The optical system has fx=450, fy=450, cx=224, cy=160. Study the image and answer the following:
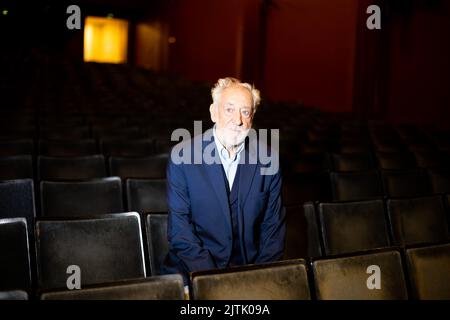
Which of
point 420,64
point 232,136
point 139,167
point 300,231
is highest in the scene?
point 420,64

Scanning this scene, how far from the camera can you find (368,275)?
0.74 metres

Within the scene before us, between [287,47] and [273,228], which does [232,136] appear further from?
[287,47]

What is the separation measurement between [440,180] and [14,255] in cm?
142

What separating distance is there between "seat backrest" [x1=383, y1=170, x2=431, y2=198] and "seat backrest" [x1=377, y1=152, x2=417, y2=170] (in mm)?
252

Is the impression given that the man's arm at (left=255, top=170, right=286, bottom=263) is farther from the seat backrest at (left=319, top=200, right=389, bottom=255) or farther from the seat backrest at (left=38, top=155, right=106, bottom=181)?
the seat backrest at (left=38, top=155, right=106, bottom=181)

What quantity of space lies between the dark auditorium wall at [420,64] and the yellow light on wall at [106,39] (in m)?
8.59

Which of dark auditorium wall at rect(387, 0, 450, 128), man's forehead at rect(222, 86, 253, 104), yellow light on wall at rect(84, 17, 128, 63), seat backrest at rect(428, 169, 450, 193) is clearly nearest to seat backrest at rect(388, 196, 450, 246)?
seat backrest at rect(428, 169, 450, 193)

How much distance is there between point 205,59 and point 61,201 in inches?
266

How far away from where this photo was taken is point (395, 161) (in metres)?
1.89

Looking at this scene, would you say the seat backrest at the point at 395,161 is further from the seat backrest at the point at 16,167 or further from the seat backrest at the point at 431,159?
the seat backrest at the point at 16,167

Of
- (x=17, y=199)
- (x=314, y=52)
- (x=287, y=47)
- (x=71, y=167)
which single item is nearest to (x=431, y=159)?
(x=71, y=167)

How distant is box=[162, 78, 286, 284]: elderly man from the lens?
874 millimetres
